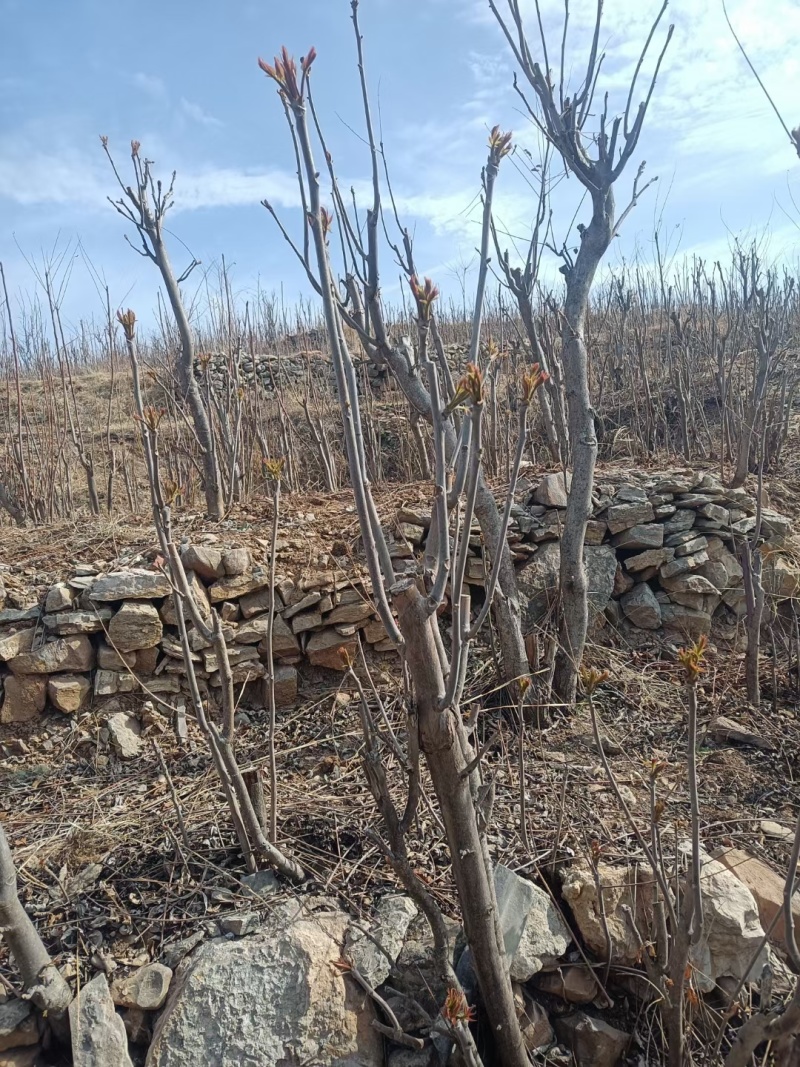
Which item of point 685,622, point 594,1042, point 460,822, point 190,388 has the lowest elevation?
point 594,1042

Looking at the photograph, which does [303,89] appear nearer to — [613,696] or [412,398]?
[412,398]

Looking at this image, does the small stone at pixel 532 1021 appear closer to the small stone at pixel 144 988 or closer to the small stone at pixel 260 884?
the small stone at pixel 260 884

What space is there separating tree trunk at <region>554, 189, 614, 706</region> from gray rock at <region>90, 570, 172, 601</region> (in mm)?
1913

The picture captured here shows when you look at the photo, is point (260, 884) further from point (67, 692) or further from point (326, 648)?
point (67, 692)

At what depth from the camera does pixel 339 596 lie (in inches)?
134

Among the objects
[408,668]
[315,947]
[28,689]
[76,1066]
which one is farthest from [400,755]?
[28,689]

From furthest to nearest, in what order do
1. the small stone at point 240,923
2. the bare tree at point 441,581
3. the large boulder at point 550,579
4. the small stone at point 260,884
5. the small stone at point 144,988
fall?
1. the large boulder at point 550,579
2. the small stone at point 260,884
3. the small stone at point 240,923
4. the small stone at point 144,988
5. the bare tree at point 441,581

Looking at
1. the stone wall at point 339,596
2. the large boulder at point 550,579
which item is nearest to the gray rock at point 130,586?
the stone wall at point 339,596

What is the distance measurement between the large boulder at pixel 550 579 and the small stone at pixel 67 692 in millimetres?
2236

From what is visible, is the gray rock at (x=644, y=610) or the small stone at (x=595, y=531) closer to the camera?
the gray rock at (x=644, y=610)

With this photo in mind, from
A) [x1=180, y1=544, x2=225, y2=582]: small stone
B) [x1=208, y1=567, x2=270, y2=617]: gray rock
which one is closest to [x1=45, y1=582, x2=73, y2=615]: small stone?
[x1=180, y1=544, x2=225, y2=582]: small stone

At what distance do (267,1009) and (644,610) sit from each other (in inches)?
111

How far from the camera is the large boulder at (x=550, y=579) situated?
11.9 ft

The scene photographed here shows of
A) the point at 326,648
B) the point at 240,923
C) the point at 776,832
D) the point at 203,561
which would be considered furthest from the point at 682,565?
the point at 240,923
